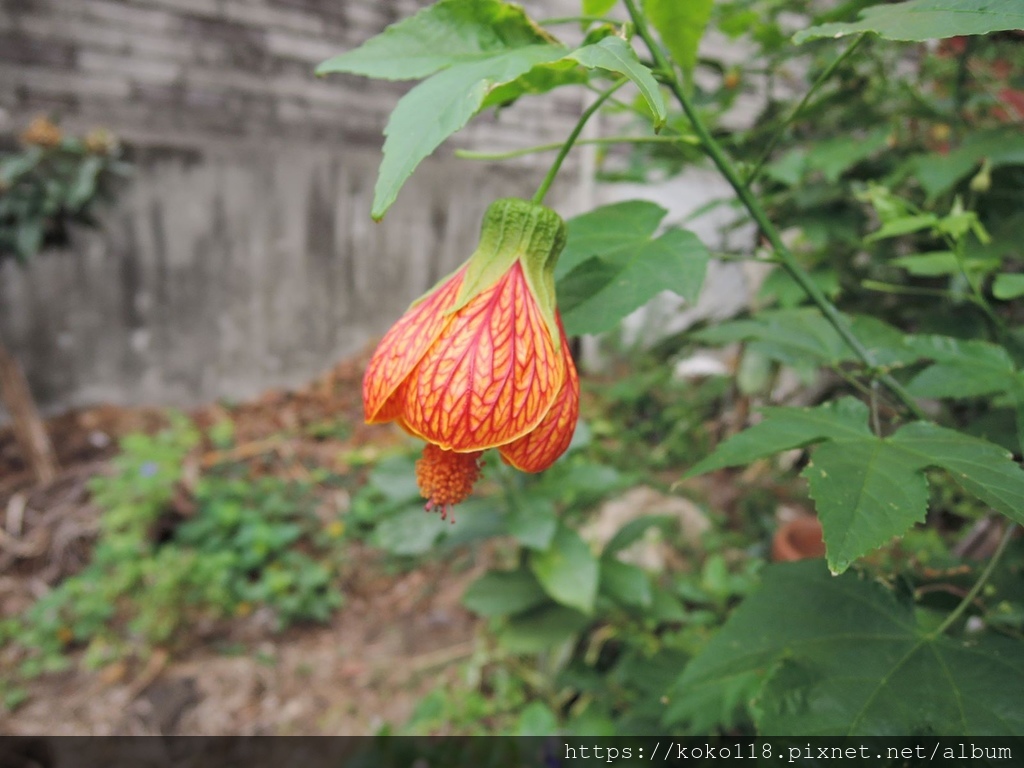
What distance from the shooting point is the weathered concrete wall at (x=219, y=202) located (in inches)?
101

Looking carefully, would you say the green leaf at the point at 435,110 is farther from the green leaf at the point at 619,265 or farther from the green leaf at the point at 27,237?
the green leaf at the point at 27,237

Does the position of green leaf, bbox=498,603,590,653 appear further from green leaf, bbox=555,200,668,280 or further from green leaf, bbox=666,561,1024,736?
green leaf, bbox=555,200,668,280

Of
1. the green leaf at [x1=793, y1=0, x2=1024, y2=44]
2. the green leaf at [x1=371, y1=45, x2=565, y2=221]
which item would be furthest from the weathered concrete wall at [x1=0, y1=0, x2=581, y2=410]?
the green leaf at [x1=793, y1=0, x2=1024, y2=44]

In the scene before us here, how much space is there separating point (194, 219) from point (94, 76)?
25.1 inches

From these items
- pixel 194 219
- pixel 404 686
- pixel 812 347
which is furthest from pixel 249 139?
pixel 812 347

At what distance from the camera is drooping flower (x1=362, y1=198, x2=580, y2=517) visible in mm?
500

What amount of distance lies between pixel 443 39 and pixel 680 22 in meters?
0.31

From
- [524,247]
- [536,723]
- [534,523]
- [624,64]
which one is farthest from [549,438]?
[536,723]

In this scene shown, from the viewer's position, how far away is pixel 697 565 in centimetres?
206

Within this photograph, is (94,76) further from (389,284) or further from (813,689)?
(813,689)

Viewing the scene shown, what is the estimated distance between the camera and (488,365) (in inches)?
19.9

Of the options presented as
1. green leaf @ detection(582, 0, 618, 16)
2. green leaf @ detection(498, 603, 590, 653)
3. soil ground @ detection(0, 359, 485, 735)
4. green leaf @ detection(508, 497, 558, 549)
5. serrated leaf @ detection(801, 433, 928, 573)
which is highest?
green leaf @ detection(582, 0, 618, 16)

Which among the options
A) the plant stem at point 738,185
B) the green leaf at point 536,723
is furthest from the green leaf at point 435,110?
the green leaf at point 536,723

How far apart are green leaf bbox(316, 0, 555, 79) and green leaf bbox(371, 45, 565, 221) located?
2.1 inches
